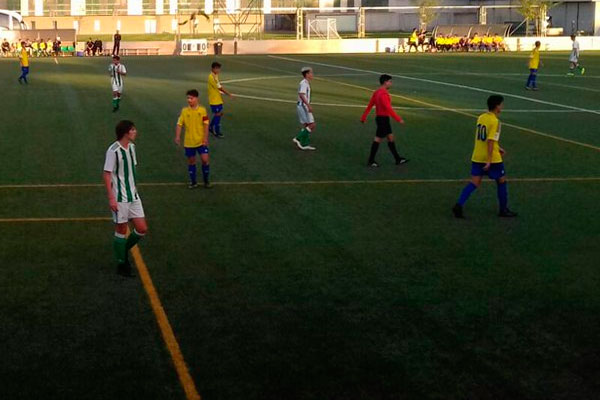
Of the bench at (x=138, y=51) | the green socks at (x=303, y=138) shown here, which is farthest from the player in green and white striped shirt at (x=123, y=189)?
the bench at (x=138, y=51)

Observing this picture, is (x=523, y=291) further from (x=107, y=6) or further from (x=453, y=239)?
(x=107, y=6)

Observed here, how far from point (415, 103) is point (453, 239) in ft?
69.3

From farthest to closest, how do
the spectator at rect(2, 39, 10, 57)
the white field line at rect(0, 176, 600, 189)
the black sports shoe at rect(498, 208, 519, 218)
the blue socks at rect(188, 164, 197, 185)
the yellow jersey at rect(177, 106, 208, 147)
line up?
the spectator at rect(2, 39, 10, 57) < the white field line at rect(0, 176, 600, 189) < the blue socks at rect(188, 164, 197, 185) < the yellow jersey at rect(177, 106, 208, 147) < the black sports shoe at rect(498, 208, 519, 218)

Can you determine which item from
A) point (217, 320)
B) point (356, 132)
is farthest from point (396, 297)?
point (356, 132)

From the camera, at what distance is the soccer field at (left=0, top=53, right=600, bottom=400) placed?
9078 millimetres

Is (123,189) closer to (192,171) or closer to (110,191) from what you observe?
(110,191)

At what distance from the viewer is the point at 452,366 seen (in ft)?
30.4

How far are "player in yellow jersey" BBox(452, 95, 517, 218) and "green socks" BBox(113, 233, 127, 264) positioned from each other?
6.09 m

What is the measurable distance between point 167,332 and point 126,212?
261cm

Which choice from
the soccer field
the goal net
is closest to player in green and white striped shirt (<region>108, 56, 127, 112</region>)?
the soccer field

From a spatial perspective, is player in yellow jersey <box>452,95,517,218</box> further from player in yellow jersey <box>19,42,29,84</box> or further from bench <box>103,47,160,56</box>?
bench <box>103,47,160,56</box>

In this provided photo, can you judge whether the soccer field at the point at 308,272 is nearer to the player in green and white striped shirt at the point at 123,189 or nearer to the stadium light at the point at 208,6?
the player in green and white striped shirt at the point at 123,189

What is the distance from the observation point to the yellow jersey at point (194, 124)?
18.1 m

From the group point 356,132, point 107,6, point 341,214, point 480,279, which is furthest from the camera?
point 107,6
